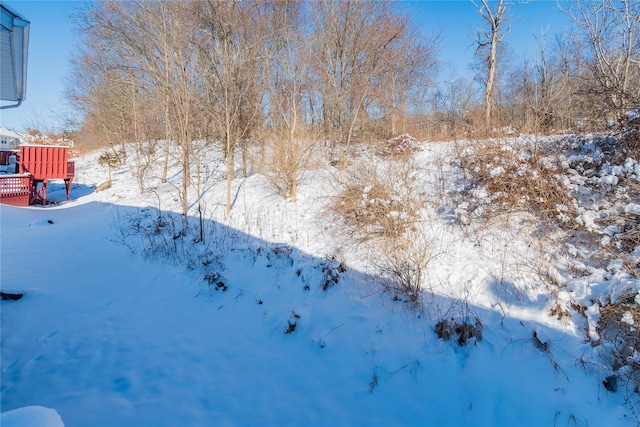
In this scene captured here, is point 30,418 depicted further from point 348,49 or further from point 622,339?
point 348,49

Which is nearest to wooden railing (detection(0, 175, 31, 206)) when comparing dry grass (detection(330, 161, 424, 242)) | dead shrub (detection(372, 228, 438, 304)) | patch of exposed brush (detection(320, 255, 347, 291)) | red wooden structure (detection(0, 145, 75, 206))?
red wooden structure (detection(0, 145, 75, 206))

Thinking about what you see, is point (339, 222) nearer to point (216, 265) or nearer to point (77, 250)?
point (216, 265)

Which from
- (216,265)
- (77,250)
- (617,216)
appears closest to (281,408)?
(216,265)

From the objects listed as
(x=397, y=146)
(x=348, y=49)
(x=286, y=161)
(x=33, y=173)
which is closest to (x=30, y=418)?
(x=286, y=161)

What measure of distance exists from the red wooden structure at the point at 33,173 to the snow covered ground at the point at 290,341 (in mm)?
7840

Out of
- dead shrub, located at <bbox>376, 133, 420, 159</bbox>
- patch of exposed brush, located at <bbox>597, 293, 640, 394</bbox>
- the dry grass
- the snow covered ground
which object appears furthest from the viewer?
dead shrub, located at <bbox>376, 133, 420, 159</bbox>

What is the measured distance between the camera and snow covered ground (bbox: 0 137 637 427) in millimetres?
2758

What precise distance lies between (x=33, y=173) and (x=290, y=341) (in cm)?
1562

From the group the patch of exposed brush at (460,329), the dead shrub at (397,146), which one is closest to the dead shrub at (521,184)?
the patch of exposed brush at (460,329)

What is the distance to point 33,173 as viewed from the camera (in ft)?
42.0

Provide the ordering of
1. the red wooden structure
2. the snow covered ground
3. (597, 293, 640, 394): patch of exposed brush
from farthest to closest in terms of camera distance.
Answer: the red wooden structure
the snow covered ground
(597, 293, 640, 394): patch of exposed brush

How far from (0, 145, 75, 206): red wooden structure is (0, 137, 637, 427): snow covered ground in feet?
25.7

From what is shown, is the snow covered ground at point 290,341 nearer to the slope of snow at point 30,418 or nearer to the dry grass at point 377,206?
the dry grass at point 377,206

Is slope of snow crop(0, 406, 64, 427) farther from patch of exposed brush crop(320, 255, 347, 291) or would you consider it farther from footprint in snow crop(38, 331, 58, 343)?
patch of exposed brush crop(320, 255, 347, 291)
